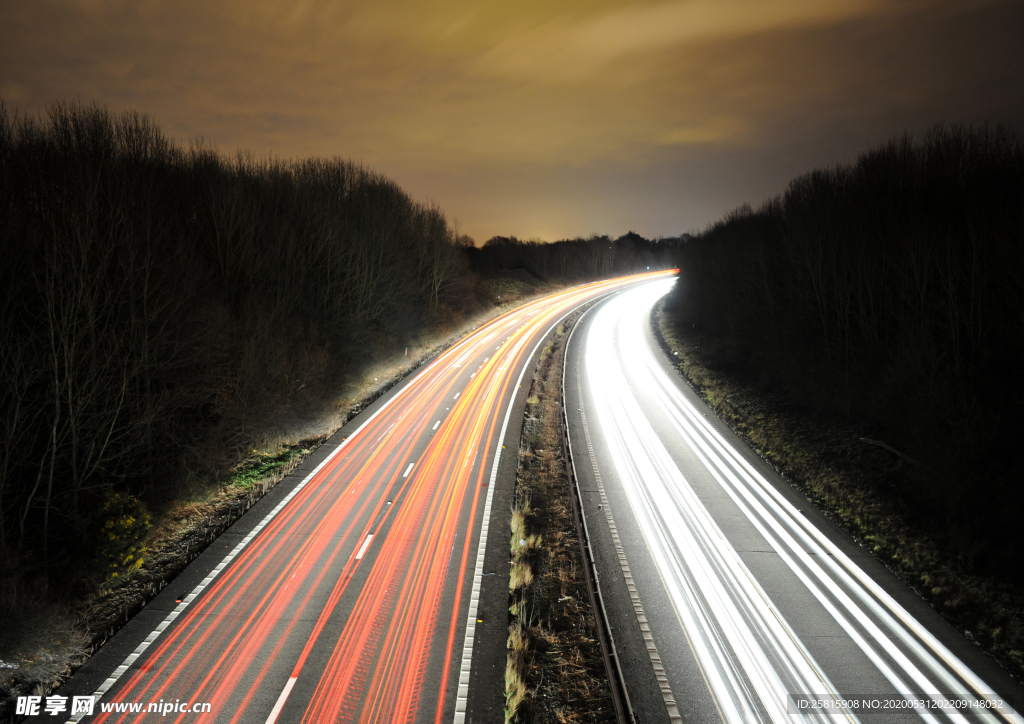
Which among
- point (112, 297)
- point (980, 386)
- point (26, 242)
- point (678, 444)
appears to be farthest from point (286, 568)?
point (980, 386)

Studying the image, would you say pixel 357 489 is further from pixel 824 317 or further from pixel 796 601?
Answer: pixel 824 317

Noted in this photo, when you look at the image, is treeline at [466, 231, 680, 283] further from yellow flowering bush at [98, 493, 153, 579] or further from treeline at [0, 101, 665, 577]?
yellow flowering bush at [98, 493, 153, 579]

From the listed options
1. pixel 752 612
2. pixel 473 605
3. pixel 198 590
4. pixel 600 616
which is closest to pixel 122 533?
pixel 198 590

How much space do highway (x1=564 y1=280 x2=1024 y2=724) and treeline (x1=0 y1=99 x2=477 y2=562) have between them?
44.0 ft

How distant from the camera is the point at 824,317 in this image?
24.0m

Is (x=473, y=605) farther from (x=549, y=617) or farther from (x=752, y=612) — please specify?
(x=752, y=612)

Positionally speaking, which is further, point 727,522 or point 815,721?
point 727,522

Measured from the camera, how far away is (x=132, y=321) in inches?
546

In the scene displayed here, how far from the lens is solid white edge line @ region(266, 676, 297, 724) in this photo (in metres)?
8.46

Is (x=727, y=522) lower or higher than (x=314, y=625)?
lower

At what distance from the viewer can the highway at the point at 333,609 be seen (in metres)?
8.91

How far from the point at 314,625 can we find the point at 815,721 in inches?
385

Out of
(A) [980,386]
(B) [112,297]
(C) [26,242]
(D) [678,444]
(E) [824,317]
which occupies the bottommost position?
(D) [678,444]

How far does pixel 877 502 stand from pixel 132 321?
75.2 ft
